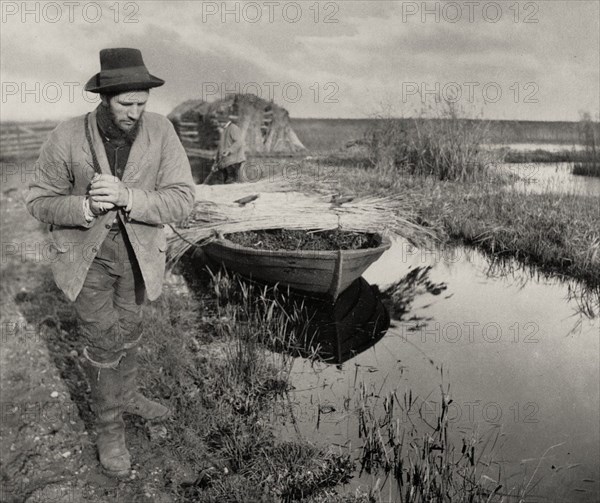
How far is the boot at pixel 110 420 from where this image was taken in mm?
3449

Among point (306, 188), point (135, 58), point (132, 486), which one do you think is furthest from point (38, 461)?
point (306, 188)

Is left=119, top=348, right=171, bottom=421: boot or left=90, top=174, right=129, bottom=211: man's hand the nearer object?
left=90, top=174, right=129, bottom=211: man's hand

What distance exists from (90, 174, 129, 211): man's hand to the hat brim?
1.36ft

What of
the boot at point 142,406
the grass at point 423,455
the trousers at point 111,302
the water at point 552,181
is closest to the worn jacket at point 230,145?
the water at point 552,181

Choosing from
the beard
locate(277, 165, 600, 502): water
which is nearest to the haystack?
locate(277, 165, 600, 502): water

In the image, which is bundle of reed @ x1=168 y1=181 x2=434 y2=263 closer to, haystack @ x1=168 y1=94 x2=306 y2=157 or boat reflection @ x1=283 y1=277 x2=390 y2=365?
boat reflection @ x1=283 y1=277 x2=390 y2=365

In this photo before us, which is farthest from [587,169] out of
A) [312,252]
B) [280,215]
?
[312,252]

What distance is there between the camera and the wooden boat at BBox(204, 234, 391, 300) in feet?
21.3

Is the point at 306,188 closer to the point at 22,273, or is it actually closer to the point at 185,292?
the point at 185,292

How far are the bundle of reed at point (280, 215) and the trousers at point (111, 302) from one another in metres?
3.56

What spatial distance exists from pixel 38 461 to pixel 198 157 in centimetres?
1926

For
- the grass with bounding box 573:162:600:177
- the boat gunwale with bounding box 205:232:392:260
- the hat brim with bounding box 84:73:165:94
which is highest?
the hat brim with bounding box 84:73:165:94

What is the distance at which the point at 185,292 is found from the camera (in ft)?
23.9

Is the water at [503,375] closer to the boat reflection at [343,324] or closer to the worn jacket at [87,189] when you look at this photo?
the boat reflection at [343,324]
